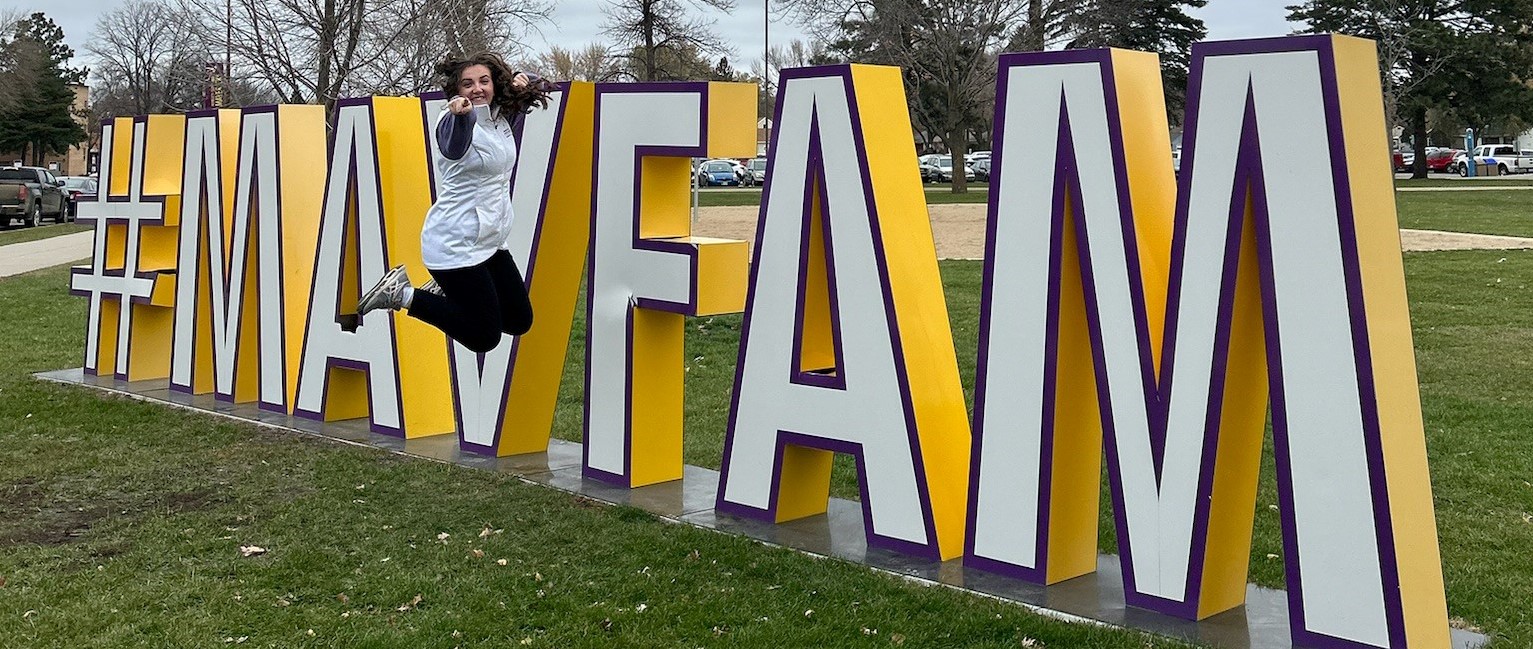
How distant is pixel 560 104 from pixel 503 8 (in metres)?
19.5

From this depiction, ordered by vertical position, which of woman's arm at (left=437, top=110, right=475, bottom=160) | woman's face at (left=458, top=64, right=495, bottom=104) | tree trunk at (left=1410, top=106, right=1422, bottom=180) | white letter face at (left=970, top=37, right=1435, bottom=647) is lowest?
white letter face at (left=970, top=37, right=1435, bottom=647)

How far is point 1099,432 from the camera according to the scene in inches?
239

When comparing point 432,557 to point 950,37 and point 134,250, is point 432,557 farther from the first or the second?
point 950,37

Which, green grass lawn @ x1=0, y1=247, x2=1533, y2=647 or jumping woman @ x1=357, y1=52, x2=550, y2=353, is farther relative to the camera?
jumping woman @ x1=357, y1=52, x2=550, y2=353

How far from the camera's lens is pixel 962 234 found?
25094mm

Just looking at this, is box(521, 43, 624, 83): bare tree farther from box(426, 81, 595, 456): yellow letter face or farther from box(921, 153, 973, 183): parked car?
box(426, 81, 595, 456): yellow letter face

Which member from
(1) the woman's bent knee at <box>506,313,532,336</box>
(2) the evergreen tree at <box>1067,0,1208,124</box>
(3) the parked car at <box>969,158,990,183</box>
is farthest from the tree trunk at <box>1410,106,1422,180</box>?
(1) the woman's bent knee at <box>506,313,532,336</box>

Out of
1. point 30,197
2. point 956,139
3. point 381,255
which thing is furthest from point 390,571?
point 956,139

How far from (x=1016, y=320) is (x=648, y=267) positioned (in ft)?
7.40

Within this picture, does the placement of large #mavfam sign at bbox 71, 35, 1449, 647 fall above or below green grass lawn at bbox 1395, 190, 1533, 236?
below

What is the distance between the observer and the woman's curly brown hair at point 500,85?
21.8 feet

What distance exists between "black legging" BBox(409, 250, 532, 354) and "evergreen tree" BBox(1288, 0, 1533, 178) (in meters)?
46.2

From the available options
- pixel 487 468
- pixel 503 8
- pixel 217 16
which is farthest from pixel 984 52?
pixel 487 468

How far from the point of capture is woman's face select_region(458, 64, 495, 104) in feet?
21.7
